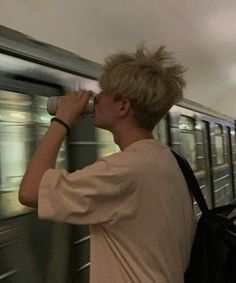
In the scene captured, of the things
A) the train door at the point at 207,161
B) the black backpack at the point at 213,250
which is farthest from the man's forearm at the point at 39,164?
the train door at the point at 207,161

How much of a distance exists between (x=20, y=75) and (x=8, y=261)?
885mm

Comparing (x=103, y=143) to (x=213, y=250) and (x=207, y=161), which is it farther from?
(x=207, y=161)

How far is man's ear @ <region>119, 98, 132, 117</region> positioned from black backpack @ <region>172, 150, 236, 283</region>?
0.24 meters

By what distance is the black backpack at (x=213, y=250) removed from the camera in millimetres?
1405

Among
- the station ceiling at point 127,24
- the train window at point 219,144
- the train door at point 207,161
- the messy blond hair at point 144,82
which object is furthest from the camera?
the train window at point 219,144

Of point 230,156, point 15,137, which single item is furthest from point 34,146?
point 230,156

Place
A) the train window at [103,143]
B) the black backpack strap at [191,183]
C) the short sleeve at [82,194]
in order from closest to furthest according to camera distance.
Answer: the short sleeve at [82,194] → the black backpack strap at [191,183] → the train window at [103,143]

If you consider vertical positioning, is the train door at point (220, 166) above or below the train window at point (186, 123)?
below

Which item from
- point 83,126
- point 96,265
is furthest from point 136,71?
point 83,126

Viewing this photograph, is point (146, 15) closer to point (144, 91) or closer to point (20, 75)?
point (20, 75)

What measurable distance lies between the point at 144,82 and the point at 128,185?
1.03 feet

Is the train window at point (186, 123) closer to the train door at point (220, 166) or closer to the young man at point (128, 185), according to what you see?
the train door at point (220, 166)

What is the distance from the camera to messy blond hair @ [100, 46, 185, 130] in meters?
1.35

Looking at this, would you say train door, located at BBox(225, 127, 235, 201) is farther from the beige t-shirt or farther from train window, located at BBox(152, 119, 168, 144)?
the beige t-shirt
